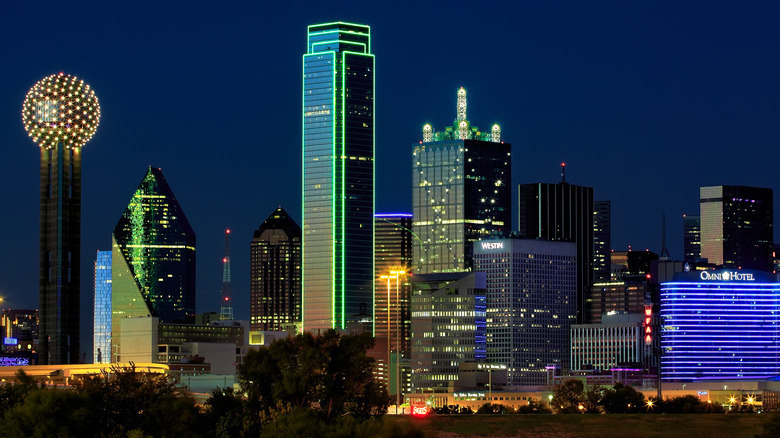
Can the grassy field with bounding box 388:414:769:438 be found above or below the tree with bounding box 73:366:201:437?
below

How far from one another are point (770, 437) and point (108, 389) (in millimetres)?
57890

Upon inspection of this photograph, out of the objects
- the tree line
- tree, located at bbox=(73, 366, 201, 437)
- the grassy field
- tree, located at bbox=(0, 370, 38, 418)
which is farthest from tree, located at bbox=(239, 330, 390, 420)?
tree, located at bbox=(0, 370, 38, 418)

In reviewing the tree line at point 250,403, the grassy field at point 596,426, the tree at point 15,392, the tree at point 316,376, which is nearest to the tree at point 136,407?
the tree line at point 250,403

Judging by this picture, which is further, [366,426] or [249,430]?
[249,430]

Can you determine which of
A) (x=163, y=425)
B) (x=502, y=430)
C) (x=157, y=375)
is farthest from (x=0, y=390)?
(x=502, y=430)

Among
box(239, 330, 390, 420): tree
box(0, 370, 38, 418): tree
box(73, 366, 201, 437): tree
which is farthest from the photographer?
box(0, 370, 38, 418): tree

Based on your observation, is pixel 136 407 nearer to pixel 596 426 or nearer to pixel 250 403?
pixel 250 403

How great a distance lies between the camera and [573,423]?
A: 530ft

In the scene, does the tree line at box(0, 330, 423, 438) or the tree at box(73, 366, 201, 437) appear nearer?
the tree line at box(0, 330, 423, 438)

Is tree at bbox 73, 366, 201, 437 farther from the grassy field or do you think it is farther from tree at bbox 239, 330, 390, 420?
the grassy field

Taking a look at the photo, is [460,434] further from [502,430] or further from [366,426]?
[366,426]

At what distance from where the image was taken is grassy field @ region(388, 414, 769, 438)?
5945 inches

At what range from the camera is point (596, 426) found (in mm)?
158375

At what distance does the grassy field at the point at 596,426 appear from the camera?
151000mm
